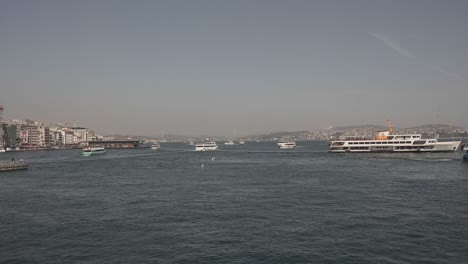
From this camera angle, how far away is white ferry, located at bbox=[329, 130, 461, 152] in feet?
450

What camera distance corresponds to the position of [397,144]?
5527 inches

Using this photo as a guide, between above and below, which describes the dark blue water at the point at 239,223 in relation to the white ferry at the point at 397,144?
below

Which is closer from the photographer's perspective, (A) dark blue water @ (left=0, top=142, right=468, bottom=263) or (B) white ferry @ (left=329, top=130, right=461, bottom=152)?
(A) dark blue water @ (left=0, top=142, right=468, bottom=263)

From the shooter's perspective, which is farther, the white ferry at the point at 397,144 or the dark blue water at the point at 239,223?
the white ferry at the point at 397,144

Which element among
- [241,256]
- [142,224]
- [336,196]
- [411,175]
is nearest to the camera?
[241,256]

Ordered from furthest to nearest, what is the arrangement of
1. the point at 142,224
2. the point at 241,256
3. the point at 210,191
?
the point at 210,191, the point at 142,224, the point at 241,256

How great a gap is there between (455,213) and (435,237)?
1076cm

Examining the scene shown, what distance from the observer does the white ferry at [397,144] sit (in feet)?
450

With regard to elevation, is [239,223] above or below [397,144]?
below

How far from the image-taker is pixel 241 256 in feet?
87.0

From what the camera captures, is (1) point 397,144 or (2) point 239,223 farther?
(1) point 397,144

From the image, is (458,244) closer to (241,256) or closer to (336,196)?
(241,256)

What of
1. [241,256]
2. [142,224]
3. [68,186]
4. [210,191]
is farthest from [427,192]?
[68,186]

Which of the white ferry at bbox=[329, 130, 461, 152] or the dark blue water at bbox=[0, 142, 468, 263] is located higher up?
the white ferry at bbox=[329, 130, 461, 152]
